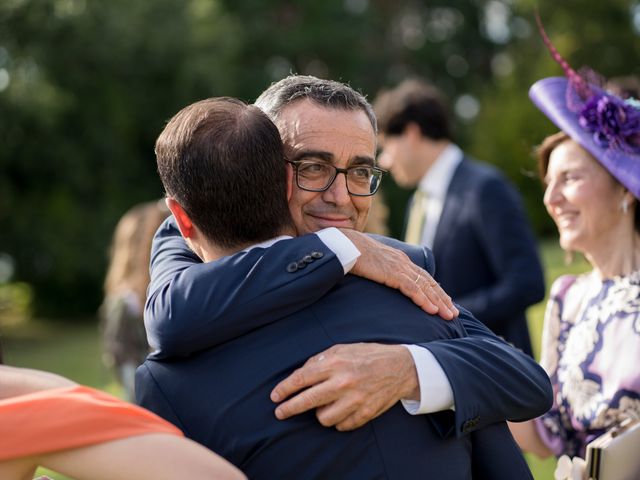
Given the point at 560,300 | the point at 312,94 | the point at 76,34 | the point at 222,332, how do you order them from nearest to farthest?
the point at 222,332, the point at 312,94, the point at 560,300, the point at 76,34

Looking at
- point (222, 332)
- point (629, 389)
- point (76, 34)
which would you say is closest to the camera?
point (222, 332)

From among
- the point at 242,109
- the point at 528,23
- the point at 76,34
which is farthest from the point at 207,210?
the point at 528,23

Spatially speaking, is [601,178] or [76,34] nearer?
[601,178]

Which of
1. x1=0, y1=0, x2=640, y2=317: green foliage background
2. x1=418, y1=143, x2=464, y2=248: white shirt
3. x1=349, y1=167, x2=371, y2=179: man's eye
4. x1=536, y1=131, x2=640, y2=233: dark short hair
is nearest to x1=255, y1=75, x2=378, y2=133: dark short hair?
x1=349, y1=167, x2=371, y2=179: man's eye

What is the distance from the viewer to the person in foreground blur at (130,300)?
21.2ft

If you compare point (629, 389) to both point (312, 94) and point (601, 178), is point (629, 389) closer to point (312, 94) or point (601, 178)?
point (601, 178)

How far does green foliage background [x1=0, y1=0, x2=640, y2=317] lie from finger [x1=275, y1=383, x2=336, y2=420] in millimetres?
16681

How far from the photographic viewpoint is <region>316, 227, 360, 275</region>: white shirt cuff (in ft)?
6.79

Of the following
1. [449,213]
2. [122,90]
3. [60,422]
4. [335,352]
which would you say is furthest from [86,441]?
[122,90]

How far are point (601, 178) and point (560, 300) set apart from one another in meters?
0.54

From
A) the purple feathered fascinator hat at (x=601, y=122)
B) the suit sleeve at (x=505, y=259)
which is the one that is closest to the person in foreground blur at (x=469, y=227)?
the suit sleeve at (x=505, y=259)

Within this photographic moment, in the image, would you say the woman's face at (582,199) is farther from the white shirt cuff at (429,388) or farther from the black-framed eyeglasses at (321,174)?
the white shirt cuff at (429,388)

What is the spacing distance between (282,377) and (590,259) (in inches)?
77.1

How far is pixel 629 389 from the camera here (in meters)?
3.02
